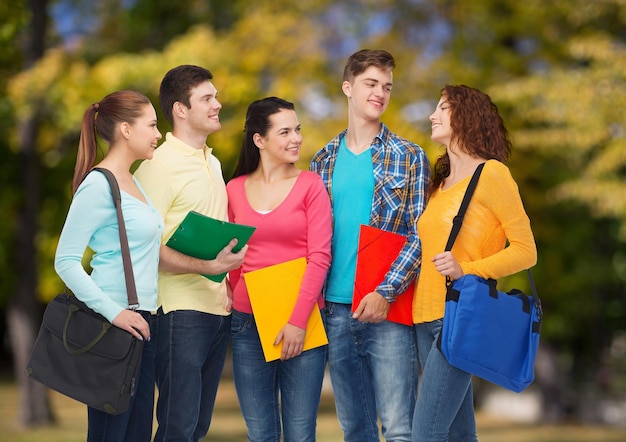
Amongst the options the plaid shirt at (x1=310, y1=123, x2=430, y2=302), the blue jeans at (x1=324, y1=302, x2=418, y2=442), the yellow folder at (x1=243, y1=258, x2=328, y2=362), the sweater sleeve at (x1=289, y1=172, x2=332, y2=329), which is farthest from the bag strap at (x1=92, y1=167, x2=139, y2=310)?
the plaid shirt at (x1=310, y1=123, x2=430, y2=302)

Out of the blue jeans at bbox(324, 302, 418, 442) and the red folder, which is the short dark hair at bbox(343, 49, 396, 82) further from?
the blue jeans at bbox(324, 302, 418, 442)

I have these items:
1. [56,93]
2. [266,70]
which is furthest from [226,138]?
[56,93]

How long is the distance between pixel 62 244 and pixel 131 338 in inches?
18.9

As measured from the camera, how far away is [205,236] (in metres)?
4.11

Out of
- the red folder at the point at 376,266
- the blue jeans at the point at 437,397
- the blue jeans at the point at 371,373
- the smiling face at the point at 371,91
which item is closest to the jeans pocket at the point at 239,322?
the blue jeans at the point at 371,373

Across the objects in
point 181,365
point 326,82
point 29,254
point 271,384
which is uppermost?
point 326,82

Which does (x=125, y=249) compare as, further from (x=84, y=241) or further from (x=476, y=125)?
(x=476, y=125)

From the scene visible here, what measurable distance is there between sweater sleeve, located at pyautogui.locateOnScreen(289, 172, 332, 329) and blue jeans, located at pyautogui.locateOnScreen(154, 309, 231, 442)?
0.38m

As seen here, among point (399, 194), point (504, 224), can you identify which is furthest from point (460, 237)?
point (399, 194)

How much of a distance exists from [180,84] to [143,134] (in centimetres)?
44

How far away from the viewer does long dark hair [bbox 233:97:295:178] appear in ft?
14.5

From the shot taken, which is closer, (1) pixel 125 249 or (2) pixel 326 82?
(1) pixel 125 249

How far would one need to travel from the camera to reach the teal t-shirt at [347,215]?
442 cm

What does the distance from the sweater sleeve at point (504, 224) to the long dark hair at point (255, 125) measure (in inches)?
40.6
